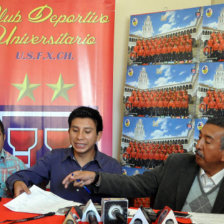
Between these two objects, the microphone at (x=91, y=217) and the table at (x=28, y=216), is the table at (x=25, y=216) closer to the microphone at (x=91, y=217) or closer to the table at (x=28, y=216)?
the table at (x=28, y=216)

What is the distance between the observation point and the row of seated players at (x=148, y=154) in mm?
2648

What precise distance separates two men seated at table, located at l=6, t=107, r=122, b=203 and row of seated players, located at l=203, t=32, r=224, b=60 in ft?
3.50

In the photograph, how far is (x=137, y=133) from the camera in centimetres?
276

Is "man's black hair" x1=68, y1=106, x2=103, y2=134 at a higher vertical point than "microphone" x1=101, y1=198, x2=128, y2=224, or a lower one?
higher

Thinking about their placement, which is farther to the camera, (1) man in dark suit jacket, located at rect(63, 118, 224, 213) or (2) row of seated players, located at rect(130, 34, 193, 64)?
(2) row of seated players, located at rect(130, 34, 193, 64)

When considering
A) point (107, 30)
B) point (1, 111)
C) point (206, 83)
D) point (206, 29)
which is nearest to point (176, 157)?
point (206, 83)

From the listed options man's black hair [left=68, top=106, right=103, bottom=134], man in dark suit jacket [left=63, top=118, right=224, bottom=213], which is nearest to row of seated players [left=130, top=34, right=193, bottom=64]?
man's black hair [left=68, top=106, right=103, bottom=134]

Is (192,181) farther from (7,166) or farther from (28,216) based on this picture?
(7,166)

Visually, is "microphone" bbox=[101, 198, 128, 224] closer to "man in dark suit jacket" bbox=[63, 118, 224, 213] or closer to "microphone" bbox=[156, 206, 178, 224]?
"microphone" bbox=[156, 206, 178, 224]

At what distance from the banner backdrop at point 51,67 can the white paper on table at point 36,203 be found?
1.32m

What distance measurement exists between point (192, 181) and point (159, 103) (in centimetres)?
120

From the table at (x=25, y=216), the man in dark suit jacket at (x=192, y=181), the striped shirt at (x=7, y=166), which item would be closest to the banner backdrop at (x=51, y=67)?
the striped shirt at (x=7, y=166)

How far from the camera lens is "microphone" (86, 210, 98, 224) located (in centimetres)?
119

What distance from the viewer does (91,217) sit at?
1.21 metres
